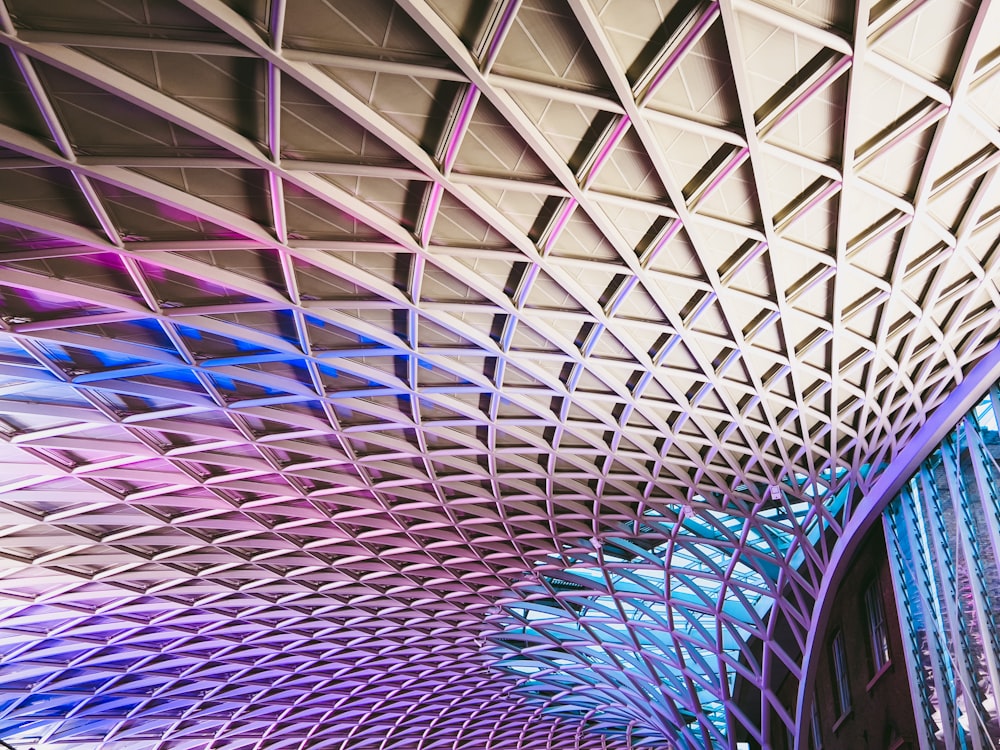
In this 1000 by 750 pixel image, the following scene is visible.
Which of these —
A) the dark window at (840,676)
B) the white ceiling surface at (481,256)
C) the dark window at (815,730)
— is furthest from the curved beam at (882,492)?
the dark window at (815,730)

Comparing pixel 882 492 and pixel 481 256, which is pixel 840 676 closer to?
pixel 882 492

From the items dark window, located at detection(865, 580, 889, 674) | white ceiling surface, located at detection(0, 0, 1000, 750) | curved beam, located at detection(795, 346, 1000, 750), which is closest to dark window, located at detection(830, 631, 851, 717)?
curved beam, located at detection(795, 346, 1000, 750)

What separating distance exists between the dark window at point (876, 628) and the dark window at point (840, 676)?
319cm

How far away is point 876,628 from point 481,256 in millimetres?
27327

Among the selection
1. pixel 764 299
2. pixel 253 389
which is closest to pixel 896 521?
pixel 764 299

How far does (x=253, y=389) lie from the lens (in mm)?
30375

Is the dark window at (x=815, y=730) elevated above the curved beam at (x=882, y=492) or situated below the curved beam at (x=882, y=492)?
below

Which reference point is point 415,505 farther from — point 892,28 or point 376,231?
point 892,28

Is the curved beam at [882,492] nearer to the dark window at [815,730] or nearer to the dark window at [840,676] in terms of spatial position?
the dark window at [840,676]

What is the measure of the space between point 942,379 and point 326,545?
110 ft

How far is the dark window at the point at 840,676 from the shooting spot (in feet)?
127

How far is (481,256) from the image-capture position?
21922mm

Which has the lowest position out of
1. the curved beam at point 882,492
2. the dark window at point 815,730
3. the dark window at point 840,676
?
the dark window at point 815,730

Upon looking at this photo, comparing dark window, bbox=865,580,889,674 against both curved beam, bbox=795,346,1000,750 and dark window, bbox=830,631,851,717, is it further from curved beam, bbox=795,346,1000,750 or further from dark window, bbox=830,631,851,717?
dark window, bbox=830,631,851,717
